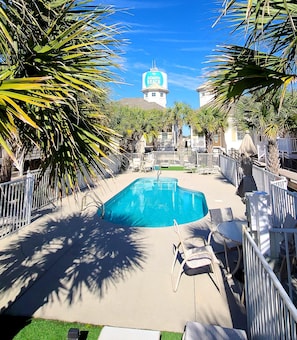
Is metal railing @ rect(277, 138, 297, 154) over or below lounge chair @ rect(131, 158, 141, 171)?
over

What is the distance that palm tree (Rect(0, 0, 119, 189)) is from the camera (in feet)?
7.55

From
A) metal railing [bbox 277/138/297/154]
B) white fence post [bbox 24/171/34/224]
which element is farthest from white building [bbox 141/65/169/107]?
white fence post [bbox 24/171/34/224]

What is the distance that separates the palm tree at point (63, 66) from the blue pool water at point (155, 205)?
6.18 m

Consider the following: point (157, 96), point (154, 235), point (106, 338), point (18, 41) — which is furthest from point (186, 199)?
point (157, 96)

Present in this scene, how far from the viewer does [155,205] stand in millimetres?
13195

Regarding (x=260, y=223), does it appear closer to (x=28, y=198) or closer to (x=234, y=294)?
(x=234, y=294)

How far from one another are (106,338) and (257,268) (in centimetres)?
191

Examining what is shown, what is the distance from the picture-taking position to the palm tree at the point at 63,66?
7.55 feet

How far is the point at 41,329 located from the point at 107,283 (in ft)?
4.25

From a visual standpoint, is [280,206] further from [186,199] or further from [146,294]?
[186,199]

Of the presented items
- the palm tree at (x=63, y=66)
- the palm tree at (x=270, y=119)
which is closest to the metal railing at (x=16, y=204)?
the palm tree at (x=63, y=66)

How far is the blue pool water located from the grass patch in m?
5.42

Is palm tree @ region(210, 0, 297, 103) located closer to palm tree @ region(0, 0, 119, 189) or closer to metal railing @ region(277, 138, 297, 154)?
palm tree @ region(0, 0, 119, 189)

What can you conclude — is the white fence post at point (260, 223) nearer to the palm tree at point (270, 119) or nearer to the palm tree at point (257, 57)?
the palm tree at point (257, 57)
